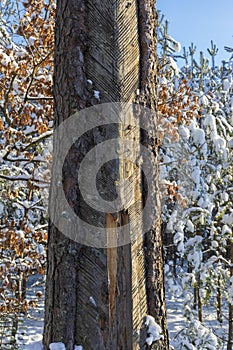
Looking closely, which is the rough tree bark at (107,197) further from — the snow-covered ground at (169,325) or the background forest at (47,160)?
the snow-covered ground at (169,325)

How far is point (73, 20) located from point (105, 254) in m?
0.83

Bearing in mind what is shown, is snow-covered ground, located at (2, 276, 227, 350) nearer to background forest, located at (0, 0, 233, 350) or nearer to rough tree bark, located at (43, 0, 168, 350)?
background forest, located at (0, 0, 233, 350)

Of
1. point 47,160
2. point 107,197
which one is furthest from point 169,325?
point 107,197

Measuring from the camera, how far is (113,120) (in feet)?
4.40

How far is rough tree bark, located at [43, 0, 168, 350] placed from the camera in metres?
1.29

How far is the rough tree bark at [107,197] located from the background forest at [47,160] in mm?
2204

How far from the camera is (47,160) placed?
3754 millimetres

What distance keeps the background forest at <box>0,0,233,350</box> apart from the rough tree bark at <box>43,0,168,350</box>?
220 cm

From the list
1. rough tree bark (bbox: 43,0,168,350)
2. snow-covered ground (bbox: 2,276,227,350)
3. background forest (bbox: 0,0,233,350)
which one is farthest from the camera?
snow-covered ground (bbox: 2,276,227,350)

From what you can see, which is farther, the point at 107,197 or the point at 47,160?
the point at 47,160

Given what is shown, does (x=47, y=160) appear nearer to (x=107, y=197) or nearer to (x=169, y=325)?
(x=107, y=197)

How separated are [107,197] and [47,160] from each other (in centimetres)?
253

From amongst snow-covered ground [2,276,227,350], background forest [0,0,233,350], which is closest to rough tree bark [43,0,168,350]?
background forest [0,0,233,350]

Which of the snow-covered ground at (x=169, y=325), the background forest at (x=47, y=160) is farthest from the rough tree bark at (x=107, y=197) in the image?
the snow-covered ground at (x=169, y=325)
